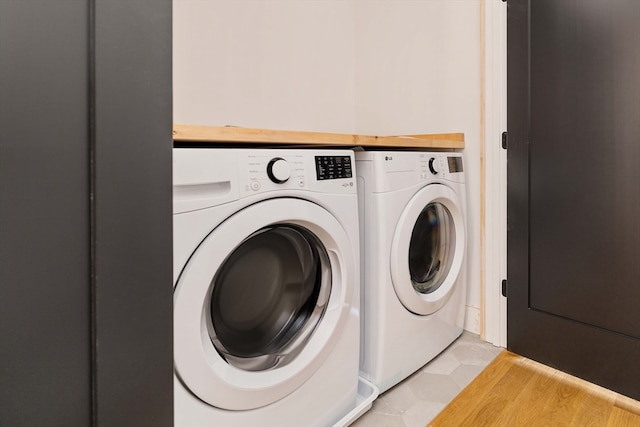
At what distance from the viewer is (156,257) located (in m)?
0.53

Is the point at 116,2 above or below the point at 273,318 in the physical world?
above

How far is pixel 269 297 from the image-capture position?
1.00 m

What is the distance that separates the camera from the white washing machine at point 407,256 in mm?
1235

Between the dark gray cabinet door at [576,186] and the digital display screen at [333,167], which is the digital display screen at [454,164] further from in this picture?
the digital display screen at [333,167]

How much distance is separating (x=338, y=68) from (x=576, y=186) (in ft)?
4.82

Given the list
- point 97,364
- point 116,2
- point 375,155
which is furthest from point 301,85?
point 97,364

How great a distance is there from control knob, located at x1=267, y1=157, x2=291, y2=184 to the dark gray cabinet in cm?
37

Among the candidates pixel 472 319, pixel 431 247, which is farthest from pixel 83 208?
pixel 472 319

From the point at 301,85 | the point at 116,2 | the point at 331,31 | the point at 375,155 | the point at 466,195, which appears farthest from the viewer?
the point at 331,31

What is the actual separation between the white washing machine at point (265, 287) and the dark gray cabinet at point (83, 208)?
0.23 m

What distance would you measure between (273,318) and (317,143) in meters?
0.51

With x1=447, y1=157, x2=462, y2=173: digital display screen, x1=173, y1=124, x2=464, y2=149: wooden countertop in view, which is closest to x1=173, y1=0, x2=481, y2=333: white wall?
x1=447, y1=157, x2=462, y2=173: digital display screen

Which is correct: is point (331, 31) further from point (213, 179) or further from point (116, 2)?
point (116, 2)

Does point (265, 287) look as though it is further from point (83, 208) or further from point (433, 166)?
point (433, 166)
